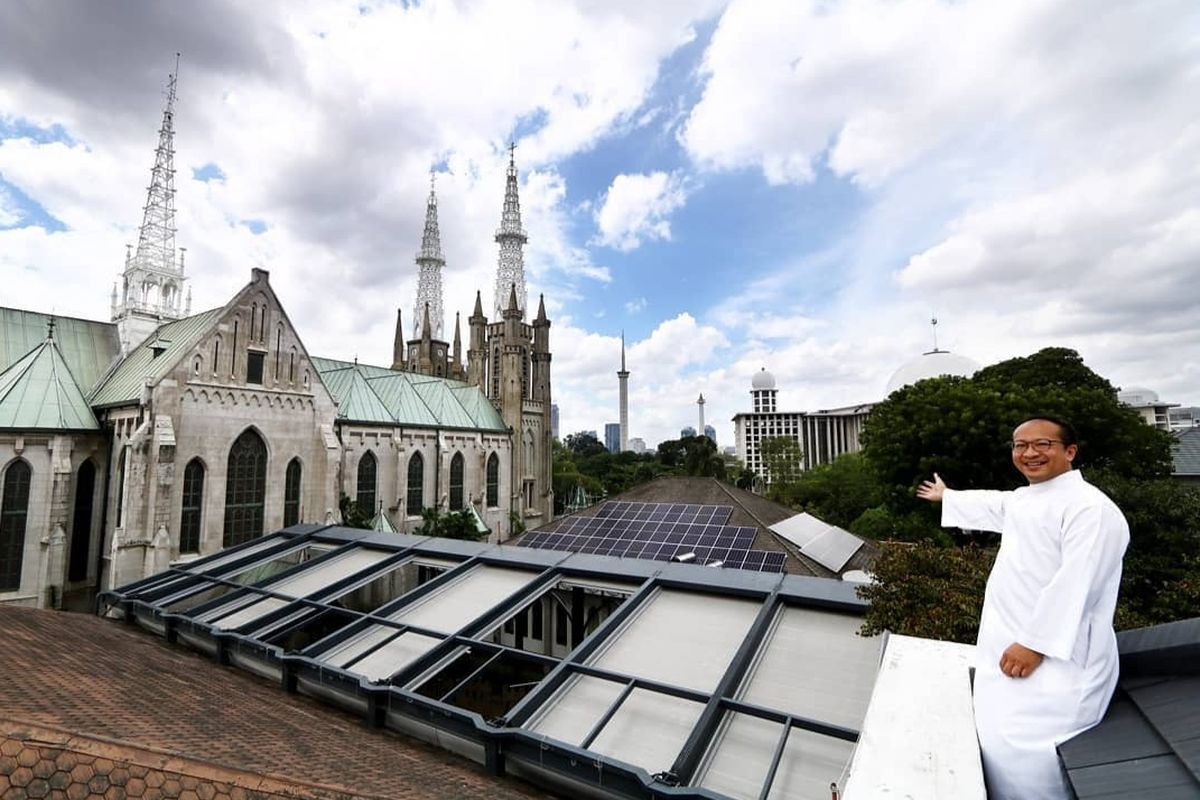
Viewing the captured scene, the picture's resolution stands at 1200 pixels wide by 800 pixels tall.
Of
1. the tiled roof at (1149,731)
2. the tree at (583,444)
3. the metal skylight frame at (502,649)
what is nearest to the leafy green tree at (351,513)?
the metal skylight frame at (502,649)

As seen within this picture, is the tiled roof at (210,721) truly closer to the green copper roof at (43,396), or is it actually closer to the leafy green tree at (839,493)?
the green copper roof at (43,396)

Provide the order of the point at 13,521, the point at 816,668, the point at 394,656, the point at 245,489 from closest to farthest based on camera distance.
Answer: the point at 816,668, the point at 394,656, the point at 13,521, the point at 245,489

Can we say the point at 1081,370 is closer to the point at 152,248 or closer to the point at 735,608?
the point at 735,608

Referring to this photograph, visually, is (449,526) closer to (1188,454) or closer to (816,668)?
(816,668)

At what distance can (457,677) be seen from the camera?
14961mm

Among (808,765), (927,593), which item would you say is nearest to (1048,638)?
(808,765)

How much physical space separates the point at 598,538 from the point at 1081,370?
36.4 m

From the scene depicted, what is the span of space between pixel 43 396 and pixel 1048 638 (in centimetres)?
3246

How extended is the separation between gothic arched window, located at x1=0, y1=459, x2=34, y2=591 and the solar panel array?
20.4 m

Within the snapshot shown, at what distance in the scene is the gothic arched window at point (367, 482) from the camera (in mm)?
34656

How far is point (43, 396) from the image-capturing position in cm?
2241

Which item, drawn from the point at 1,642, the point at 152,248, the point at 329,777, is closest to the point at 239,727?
the point at 329,777

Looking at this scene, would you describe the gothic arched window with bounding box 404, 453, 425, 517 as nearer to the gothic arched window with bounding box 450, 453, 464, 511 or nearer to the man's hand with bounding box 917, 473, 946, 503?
the gothic arched window with bounding box 450, 453, 464, 511

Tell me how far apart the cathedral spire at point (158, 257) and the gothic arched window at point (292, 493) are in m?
13.6
